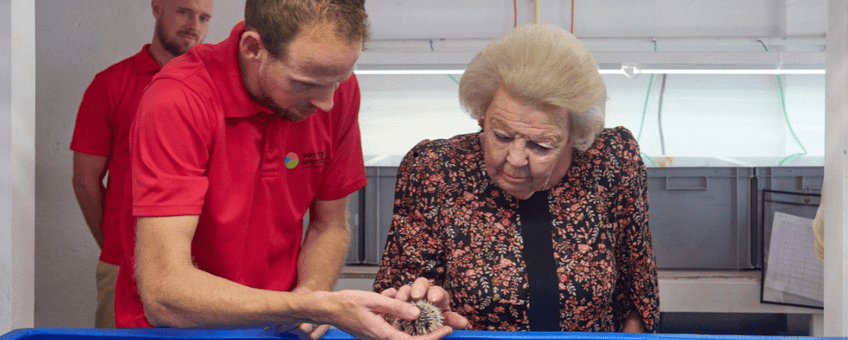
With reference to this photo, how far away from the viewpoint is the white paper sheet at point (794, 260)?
227cm

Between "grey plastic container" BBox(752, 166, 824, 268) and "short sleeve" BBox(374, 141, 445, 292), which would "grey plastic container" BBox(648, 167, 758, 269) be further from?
"short sleeve" BBox(374, 141, 445, 292)

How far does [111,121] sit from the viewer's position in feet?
6.01

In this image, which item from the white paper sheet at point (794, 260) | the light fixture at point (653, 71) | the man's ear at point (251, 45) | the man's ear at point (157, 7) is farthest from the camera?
the light fixture at point (653, 71)

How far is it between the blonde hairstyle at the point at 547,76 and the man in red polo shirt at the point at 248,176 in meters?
0.28

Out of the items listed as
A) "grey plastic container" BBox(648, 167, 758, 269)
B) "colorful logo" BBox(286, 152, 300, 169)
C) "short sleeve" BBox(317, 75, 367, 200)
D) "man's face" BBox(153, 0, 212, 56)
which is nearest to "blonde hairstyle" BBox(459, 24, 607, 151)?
"short sleeve" BBox(317, 75, 367, 200)

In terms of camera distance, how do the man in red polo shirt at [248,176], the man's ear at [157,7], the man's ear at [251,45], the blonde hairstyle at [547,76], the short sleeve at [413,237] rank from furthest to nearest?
1. the man's ear at [157,7]
2. the short sleeve at [413,237]
3. the blonde hairstyle at [547,76]
4. the man's ear at [251,45]
5. the man in red polo shirt at [248,176]

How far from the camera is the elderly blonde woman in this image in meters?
1.13

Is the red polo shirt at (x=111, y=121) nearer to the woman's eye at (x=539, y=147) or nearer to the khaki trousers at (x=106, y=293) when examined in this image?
the khaki trousers at (x=106, y=293)

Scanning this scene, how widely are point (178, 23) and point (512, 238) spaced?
1.21 metres

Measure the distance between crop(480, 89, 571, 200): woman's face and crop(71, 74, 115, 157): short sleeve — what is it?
1174 millimetres

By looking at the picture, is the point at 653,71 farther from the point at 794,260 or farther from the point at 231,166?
the point at 231,166

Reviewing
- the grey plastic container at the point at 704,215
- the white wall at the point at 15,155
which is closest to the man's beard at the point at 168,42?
the white wall at the point at 15,155

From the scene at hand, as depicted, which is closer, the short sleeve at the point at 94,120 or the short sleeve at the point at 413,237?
the short sleeve at the point at 413,237

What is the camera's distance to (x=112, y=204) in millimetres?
1814
